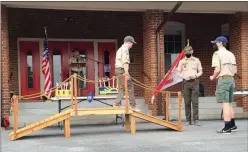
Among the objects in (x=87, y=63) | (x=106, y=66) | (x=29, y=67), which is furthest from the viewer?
(x=106, y=66)

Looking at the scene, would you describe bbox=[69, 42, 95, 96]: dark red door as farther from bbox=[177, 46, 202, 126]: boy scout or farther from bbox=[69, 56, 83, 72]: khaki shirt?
bbox=[177, 46, 202, 126]: boy scout

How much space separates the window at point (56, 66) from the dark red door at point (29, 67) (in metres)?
0.57

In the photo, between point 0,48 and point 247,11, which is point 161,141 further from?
point 247,11

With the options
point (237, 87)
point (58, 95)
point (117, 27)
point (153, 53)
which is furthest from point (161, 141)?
point (117, 27)

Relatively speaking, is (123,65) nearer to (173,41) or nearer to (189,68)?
(189,68)

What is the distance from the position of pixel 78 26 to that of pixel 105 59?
1.57 meters

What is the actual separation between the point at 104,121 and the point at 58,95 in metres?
1.76

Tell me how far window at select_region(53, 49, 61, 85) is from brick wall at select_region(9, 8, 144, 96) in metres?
0.65

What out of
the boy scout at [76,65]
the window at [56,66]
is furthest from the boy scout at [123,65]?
the window at [56,66]

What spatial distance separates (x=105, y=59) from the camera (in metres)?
14.4

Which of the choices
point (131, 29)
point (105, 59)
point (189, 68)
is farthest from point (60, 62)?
point (189, 68)

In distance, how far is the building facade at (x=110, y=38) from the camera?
12.6 meters

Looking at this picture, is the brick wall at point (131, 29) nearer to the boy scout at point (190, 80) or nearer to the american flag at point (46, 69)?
the american flag at point (46, 69)

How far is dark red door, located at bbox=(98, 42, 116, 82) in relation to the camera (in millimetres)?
14289
